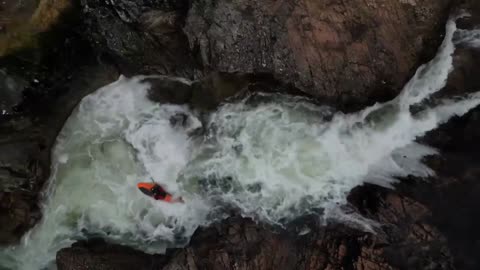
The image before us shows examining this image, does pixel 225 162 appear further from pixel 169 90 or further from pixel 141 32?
pixel 141 32

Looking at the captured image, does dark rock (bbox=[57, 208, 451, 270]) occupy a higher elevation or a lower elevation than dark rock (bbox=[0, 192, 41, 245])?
higher

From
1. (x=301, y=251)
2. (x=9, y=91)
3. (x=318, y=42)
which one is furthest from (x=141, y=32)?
(x=301, y=251)

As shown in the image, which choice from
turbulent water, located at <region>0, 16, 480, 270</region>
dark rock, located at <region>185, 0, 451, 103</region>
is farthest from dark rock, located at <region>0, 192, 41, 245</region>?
dark rock, located at <region>185, 0, 451, 103</region>

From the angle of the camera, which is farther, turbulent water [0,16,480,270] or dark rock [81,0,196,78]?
dark rock [81,0,196,78]

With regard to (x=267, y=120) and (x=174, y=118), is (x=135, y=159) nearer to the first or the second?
(x=174, y=118)

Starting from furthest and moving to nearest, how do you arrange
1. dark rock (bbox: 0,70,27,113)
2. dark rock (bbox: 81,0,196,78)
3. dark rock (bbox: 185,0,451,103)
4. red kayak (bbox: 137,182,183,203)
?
red kayak (bbox: 137,182,183,203)
dark rock (bbox: 81,0,196,78)
dark rock (bbox: 185,0,451,103)
dark rock (bbox: 0,70,27,113)

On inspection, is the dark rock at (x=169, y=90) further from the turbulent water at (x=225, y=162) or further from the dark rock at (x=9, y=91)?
the dark rock at (x=9, y=91)

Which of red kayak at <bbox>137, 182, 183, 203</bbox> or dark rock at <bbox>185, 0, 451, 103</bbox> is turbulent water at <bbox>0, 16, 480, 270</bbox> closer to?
red kayak at <bbox>137, 182, 183, 203</bbox>
